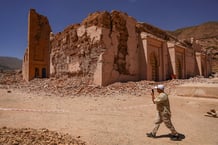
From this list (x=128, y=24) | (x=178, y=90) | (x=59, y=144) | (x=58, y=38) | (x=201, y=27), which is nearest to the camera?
(x=59, y=144)

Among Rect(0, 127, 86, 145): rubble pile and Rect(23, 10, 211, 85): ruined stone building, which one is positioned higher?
Rect(23, 10, 211, 85): ruined stone building

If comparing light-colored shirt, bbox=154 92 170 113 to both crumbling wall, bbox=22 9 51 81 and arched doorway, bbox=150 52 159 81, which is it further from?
crumbling wall, bbox=22 9 51 81

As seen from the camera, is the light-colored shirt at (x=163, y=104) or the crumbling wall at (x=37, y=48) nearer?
the light-colored shirt at (x=163, y=104)

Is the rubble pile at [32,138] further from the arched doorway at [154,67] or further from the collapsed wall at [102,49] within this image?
the arched doorway at [154,67]

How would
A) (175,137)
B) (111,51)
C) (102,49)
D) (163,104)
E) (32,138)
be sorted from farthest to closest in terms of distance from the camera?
(111,51), (102,49), (163,104), (175,137), (32,138)

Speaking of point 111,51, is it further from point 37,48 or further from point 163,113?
point 37,48

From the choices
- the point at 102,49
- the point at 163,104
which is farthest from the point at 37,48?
the point at 163,104

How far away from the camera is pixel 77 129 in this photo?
3.88m

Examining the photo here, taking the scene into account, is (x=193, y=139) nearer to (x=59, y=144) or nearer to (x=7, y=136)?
(x=59, y=144)

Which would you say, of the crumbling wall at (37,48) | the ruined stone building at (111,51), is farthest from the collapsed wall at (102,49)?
the crumbling wall at (37,48)

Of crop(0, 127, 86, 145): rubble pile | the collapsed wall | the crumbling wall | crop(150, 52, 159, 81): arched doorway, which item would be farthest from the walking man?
the crumbling wall

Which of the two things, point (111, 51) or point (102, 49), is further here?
point (111, 51)

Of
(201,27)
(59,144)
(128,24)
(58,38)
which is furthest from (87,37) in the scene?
(201,27)

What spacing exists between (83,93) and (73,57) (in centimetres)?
432
